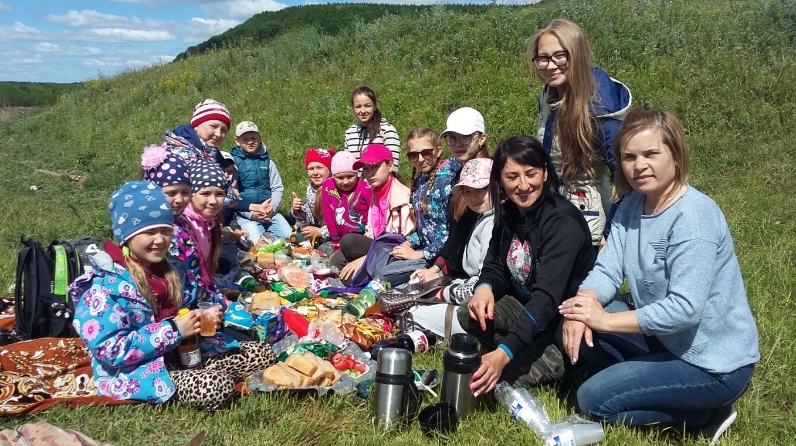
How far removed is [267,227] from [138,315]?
4.02 metres

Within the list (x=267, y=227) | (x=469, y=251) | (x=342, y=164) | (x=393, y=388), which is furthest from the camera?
(x=267, y=227)

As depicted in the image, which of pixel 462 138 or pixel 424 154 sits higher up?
pixel 462 138

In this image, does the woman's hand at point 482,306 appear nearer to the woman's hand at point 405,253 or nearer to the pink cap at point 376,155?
the woman's hand at point 405,253

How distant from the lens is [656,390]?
2.90 meters

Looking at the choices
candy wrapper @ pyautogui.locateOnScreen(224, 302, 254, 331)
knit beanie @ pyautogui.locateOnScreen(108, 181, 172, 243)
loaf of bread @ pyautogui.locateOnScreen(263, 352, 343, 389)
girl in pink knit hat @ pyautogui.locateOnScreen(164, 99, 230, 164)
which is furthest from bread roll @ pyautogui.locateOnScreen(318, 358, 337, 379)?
girl in pink knit hat @ pyautogui.locateOnScreen(164, 99, 230, 164)

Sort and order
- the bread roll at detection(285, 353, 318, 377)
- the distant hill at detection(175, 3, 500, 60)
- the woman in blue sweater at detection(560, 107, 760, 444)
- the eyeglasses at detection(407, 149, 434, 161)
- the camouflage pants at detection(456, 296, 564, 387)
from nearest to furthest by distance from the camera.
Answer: the woman in blue sweater at detection(560, 107, 760, 444) → the camouflage pants at detection(456, 296, 564, 387) → the bread roll at detection(285, 353, 318, 377) → the eyeglasses at detection(407, 149, 434, 161) → the distant hill at detection(175, 3, 500, 60)

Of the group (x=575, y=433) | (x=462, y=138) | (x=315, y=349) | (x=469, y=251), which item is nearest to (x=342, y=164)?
(x=462, y=138)

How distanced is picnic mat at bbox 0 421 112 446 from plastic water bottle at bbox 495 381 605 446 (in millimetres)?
2033

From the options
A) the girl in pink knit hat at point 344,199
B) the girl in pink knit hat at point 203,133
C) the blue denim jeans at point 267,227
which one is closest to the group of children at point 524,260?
the girl in pink knit hat at point 203,133

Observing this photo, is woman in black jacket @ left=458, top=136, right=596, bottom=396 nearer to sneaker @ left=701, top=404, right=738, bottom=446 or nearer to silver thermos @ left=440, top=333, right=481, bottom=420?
silver thermos @ left=440, top=333, right=481, bottom=420

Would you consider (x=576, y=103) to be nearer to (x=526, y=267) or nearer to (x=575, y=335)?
(x=526, y=267)

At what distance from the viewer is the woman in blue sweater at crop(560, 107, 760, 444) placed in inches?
108

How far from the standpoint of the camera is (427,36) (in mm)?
13641

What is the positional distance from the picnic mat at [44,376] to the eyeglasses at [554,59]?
3211mm
